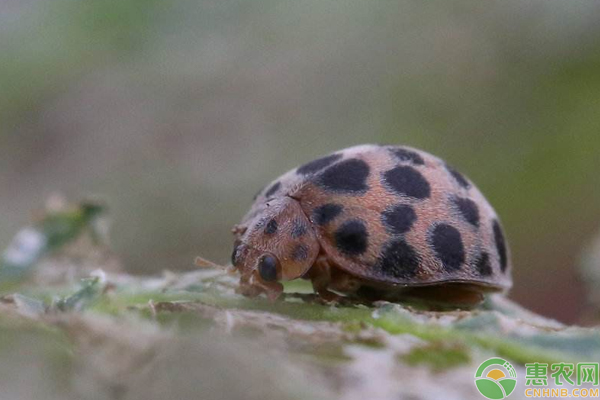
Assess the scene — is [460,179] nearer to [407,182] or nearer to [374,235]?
[407,182]

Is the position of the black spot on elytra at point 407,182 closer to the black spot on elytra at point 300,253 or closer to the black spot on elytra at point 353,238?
the black spot on elytra at point 353,238

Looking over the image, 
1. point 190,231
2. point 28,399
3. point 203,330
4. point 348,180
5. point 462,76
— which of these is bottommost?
point 28,399

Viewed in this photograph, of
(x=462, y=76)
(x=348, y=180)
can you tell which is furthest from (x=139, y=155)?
(x=348, y=180)

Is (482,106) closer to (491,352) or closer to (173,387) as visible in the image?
(491,352)

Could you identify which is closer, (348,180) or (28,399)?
(28,399)

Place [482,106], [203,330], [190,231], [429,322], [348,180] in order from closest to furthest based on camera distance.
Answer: [203,330] → [429,322] → [348,180] → [190,231] → [482,106]

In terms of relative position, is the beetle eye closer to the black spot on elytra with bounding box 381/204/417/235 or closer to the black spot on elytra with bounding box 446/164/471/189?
the black spot on elytra with bounding box 381/204/417/235

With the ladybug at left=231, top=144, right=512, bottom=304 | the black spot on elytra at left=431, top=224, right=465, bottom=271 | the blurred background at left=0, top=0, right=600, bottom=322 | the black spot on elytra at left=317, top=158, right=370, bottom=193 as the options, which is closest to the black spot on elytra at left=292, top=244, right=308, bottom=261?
the ladybug at left=231, top=144, right=512, bottom=304

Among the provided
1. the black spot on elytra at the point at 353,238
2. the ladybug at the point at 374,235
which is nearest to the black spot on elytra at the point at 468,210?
the ladybug at the point at 374,235
